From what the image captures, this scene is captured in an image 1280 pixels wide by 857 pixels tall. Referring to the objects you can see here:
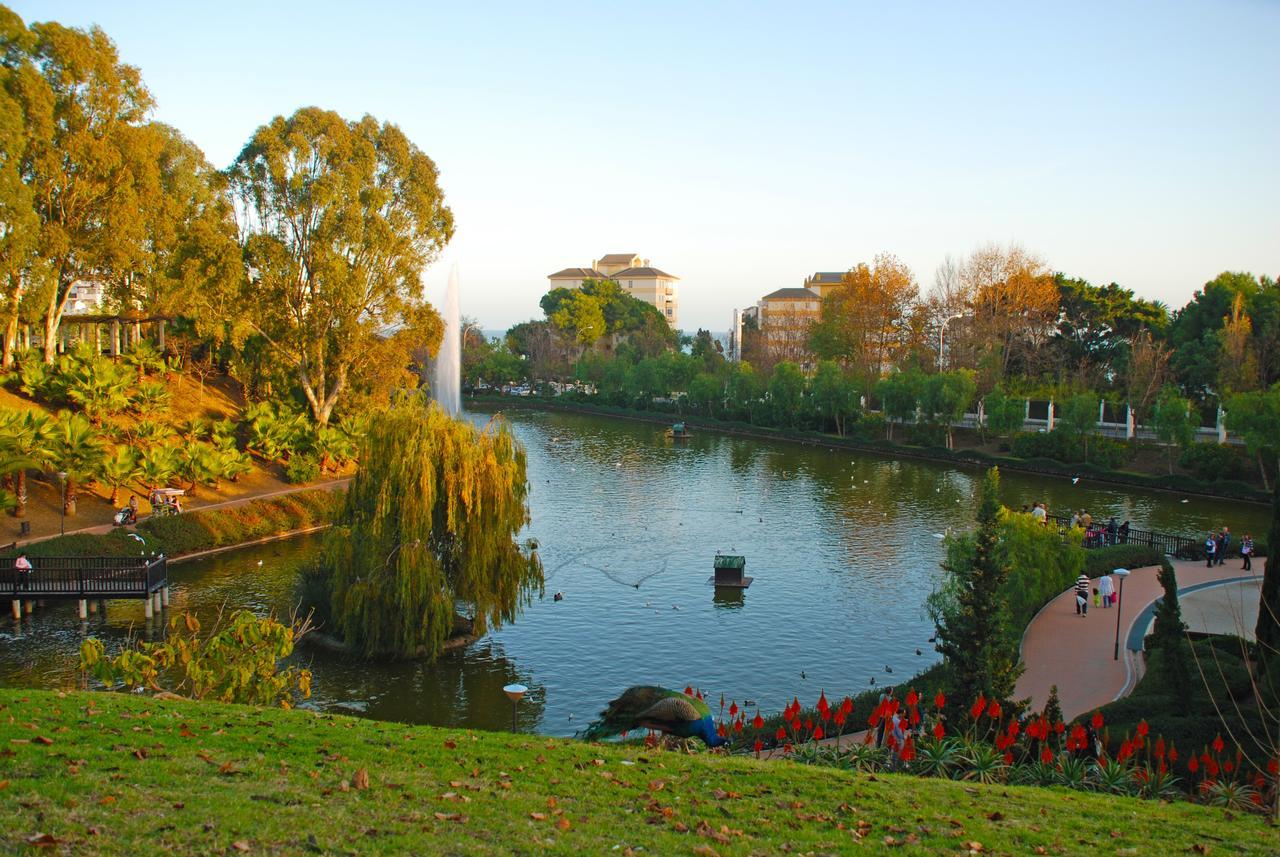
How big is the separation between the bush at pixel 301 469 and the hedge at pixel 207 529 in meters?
1.19

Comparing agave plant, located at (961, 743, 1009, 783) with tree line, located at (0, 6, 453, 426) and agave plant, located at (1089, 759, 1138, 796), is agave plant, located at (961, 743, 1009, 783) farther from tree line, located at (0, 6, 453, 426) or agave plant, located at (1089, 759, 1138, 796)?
tree line, located at (0, 6, 453, 426)

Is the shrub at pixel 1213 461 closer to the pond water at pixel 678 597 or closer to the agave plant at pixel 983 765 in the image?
the pond water at pixel 678 597

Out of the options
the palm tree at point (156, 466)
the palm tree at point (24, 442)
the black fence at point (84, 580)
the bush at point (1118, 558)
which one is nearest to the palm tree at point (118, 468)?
the palm tree at point (156, 466)

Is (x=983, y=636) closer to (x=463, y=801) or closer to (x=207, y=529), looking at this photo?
(x=463, y=801)

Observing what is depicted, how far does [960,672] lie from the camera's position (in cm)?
1559

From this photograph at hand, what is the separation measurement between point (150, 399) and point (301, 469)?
20.0 feet

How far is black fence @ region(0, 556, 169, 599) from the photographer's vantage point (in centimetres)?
2286

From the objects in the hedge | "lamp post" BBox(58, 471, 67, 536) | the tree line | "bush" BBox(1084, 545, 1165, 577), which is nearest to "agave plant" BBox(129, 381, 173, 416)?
the tree line

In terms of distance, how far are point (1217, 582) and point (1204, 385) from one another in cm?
3644

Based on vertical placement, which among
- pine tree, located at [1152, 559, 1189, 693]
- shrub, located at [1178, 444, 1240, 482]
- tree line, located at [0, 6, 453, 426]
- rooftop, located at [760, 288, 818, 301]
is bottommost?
pine tree, located at [1152, 559, 1189, 693]

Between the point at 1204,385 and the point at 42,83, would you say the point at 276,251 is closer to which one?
the point at 42,83

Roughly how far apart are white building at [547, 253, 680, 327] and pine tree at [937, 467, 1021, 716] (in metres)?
128

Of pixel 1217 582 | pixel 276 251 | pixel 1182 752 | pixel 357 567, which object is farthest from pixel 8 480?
pixel 1217 582

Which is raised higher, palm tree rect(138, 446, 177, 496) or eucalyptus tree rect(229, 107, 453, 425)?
eucalyptus tree rect(229, 107, 453, 425)
